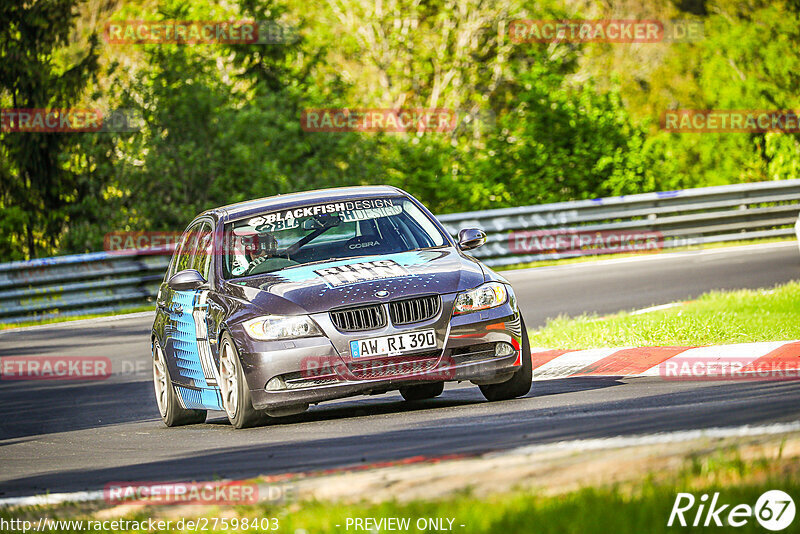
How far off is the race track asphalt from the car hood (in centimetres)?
82

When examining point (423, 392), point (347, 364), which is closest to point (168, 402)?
point (423, 392)

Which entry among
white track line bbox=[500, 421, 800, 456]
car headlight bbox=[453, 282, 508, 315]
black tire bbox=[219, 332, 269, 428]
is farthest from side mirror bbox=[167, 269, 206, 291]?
white track line bbox=[500, 421, 800, 456]

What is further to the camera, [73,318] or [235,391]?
[73,318]

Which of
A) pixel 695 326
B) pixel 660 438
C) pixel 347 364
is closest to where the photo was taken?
pixel 660 438

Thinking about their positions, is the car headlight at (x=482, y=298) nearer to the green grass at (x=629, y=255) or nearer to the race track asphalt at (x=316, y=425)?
the race track asphalt at (x=316, y=425)

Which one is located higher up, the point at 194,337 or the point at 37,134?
the point at 37,134

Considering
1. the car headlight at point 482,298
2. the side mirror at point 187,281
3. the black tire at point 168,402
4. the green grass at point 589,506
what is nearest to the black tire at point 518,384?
the car headlight at point 482,298

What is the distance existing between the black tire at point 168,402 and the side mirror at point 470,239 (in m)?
2.58

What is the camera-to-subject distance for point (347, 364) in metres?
8.51

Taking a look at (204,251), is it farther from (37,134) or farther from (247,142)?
(37,134)

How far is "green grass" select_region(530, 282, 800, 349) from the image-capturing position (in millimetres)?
11055

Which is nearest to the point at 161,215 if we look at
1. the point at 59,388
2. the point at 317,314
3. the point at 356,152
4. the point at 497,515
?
the point at 356,152

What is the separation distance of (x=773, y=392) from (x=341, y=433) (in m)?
2.60

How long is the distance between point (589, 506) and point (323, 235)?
210 inches
